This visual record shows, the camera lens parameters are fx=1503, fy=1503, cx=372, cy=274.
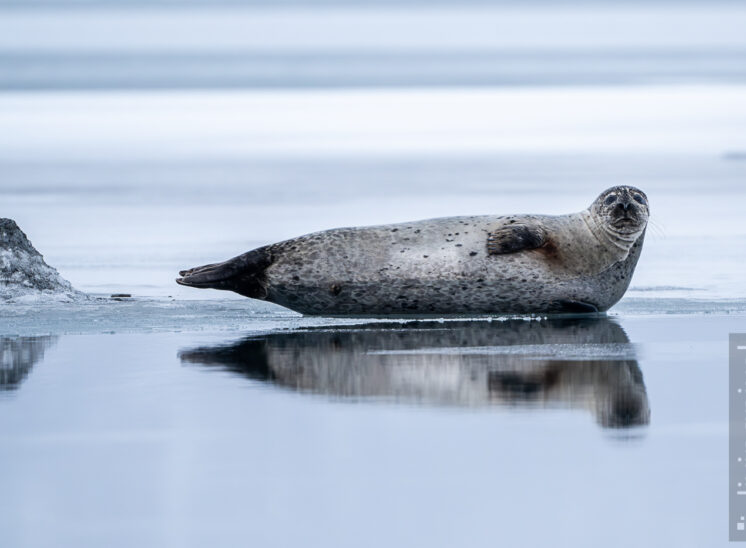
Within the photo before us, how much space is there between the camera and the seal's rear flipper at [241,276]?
974cm

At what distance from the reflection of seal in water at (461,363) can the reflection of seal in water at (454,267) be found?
74 cm

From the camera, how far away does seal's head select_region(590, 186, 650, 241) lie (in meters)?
9.66

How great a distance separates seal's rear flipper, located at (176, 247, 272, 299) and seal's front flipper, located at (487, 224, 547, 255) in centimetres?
146

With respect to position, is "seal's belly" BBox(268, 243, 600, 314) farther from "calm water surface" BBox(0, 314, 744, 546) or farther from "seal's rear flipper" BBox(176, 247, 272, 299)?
"calm water surface" BBox(0, 314, 744, 546)

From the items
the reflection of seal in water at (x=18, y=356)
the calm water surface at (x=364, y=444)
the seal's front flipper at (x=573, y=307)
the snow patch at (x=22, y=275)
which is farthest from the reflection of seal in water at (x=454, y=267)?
the reflection of seal in water at (x=18, y=356)

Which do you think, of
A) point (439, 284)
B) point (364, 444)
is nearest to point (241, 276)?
point (439, 284)

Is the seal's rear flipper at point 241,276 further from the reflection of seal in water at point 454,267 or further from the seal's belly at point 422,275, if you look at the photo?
the seal's belly at point 422,275

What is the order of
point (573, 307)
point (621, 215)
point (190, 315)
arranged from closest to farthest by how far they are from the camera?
point (190, 315), point (573, 307), point (621, 215)

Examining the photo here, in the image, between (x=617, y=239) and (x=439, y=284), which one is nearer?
(x=439, y=284)

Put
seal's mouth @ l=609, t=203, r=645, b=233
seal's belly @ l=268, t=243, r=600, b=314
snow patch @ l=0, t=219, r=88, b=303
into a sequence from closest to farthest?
snow patch @ l=0, t=219, r=88, b=303 → seal's belly @ l=268, t=243, r=600, b=314 → seal's mouth @ l=609, t=203, r=645, b=233

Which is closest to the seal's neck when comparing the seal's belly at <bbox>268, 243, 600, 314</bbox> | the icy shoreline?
the icy shoreline

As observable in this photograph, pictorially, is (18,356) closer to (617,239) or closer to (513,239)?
(513,239)

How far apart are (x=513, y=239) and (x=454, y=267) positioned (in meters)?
0.41

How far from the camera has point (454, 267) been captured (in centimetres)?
936
